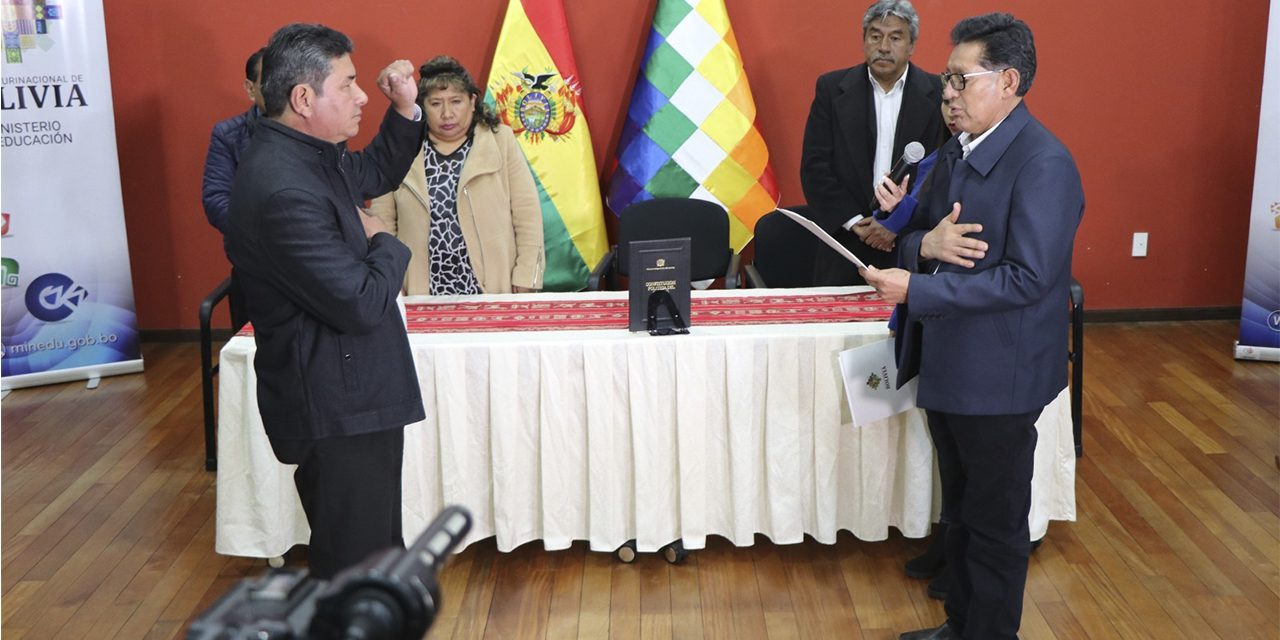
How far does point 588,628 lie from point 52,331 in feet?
11.3

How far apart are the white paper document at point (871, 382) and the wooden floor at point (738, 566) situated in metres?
0.55

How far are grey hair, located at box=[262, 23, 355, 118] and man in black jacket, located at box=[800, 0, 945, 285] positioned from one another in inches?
89.5

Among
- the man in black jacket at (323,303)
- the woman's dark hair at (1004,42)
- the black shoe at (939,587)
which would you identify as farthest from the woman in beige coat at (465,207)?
the woman's dark hair at (1004,42)

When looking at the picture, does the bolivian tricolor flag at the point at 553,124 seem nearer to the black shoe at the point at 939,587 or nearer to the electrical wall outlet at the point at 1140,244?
the black shoe at the point at 939,587

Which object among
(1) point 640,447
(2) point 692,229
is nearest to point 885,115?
(2) point 692,229

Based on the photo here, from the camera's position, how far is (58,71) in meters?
4.88

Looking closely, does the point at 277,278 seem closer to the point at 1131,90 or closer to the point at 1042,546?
the point at 1042,546

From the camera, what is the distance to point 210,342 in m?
3.87

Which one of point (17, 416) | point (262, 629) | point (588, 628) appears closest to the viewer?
point (262, 629)

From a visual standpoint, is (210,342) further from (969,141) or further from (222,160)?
(969,141)

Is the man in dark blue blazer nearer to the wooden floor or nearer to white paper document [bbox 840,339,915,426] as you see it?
A: white paper document [bbox 840,339,915,426]

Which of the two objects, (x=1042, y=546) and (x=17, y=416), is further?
(x=17, y=416)

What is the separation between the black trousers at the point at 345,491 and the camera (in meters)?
2.22

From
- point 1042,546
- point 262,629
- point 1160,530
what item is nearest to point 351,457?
point 262,629
